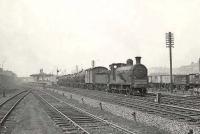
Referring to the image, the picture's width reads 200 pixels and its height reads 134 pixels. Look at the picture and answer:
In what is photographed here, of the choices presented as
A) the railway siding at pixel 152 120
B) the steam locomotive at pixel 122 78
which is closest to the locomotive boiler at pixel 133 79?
the steam locomotive at pixel 122 78

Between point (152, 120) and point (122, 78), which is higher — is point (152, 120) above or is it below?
below

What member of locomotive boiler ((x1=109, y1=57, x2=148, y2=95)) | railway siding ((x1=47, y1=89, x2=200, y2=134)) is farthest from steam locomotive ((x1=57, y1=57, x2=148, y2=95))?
railway siding ((x1=47, y1=89, x2=200, y2=134))

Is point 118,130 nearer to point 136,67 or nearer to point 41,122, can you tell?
point 41,122

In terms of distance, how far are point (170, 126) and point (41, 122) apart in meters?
6.74

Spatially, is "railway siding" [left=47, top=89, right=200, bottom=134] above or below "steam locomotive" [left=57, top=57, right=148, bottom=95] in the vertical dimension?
below

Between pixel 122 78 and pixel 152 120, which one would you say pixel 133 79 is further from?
pixel 152 120

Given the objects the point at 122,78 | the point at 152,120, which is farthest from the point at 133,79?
the point at 152,120

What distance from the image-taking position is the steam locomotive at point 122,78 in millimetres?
28375

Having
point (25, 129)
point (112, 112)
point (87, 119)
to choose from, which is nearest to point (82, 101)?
point (112, 112)

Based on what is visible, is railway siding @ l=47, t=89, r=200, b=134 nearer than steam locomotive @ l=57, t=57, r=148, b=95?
Yes

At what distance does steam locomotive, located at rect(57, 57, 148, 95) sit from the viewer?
93.1 feet

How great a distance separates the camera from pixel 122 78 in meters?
30.7

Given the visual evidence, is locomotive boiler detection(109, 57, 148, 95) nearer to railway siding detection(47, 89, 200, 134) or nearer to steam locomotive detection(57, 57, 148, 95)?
steam locomotive detection(57, 57, 148, 95)

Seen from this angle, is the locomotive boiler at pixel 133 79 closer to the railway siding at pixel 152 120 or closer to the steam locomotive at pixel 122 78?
the steam locomotive at pixel 122 78
